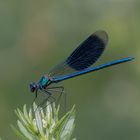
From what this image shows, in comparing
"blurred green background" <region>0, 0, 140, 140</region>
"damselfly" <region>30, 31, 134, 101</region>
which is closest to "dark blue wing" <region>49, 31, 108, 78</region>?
"damselfly" <region>30, 31, 134, 101</region>

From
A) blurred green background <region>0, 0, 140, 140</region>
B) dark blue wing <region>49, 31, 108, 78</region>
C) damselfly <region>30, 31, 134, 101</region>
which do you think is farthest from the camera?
blurred green background <region>0, 0, 140, 140</region>

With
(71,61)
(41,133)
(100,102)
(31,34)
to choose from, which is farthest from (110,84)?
(41,133)

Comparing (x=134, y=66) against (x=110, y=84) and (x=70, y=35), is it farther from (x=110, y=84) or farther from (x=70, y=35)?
(x=70, y=35)

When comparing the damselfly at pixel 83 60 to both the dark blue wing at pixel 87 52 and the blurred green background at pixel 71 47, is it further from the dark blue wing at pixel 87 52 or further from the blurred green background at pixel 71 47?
the blurred green background at pixel 71 47

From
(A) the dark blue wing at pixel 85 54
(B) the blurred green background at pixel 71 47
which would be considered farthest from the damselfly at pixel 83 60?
(B) the blurred green background at pixel 71 47

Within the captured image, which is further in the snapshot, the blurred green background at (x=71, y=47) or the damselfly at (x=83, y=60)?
the blurred green background at (x=71, y=47)

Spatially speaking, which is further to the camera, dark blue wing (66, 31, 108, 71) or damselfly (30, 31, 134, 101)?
dark blue wing (66, 31, 108, 71)

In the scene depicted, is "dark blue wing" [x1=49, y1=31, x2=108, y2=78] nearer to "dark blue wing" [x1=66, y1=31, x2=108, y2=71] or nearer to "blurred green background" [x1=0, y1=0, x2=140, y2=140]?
"dark blue wing" [x1=66, y1=31, x2=108, y2=71]
